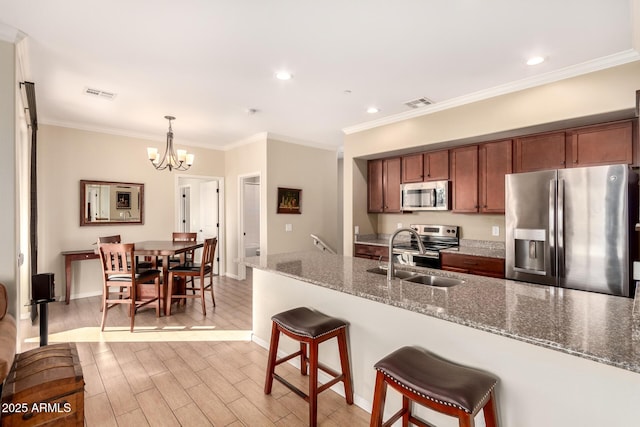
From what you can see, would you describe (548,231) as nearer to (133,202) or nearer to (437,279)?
(437,279)

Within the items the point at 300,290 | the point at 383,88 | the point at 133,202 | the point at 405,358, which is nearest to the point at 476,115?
the point at 383,88

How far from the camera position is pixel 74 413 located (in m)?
1.66

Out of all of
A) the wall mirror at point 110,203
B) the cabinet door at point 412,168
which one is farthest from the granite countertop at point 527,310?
the wall mirror at point 110,203

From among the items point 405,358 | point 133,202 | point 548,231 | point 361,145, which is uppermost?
point 361,145

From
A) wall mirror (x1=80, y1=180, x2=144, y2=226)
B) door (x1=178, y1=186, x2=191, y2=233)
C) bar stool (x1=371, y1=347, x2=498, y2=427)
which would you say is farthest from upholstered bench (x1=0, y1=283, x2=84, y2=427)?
door (x1=178, y1=186, x2=191, y2=233)

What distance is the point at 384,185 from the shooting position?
4992 mm

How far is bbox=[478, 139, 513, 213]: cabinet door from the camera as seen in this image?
3.67 meters

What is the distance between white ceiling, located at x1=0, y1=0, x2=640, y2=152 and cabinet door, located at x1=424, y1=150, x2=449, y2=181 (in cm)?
67

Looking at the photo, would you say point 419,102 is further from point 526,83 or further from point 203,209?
point 203,209

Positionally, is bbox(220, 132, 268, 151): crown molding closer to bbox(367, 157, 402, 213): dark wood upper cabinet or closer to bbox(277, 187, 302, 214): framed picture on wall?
bbox(277, 187, 302, 214): framed picture on wall

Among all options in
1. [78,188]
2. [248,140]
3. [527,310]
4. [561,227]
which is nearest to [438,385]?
[527,310]

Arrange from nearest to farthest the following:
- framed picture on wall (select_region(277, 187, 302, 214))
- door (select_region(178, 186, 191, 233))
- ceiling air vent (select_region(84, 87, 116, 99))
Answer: ceiling air vent (select_region(84, 87, 116, 99)) < framed picture on wall (select_region(277, 187, 302, 214)) < door (select_region(178, 186, 191, 233))

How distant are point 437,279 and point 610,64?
246 cm

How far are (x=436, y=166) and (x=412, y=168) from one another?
1.22 feet
